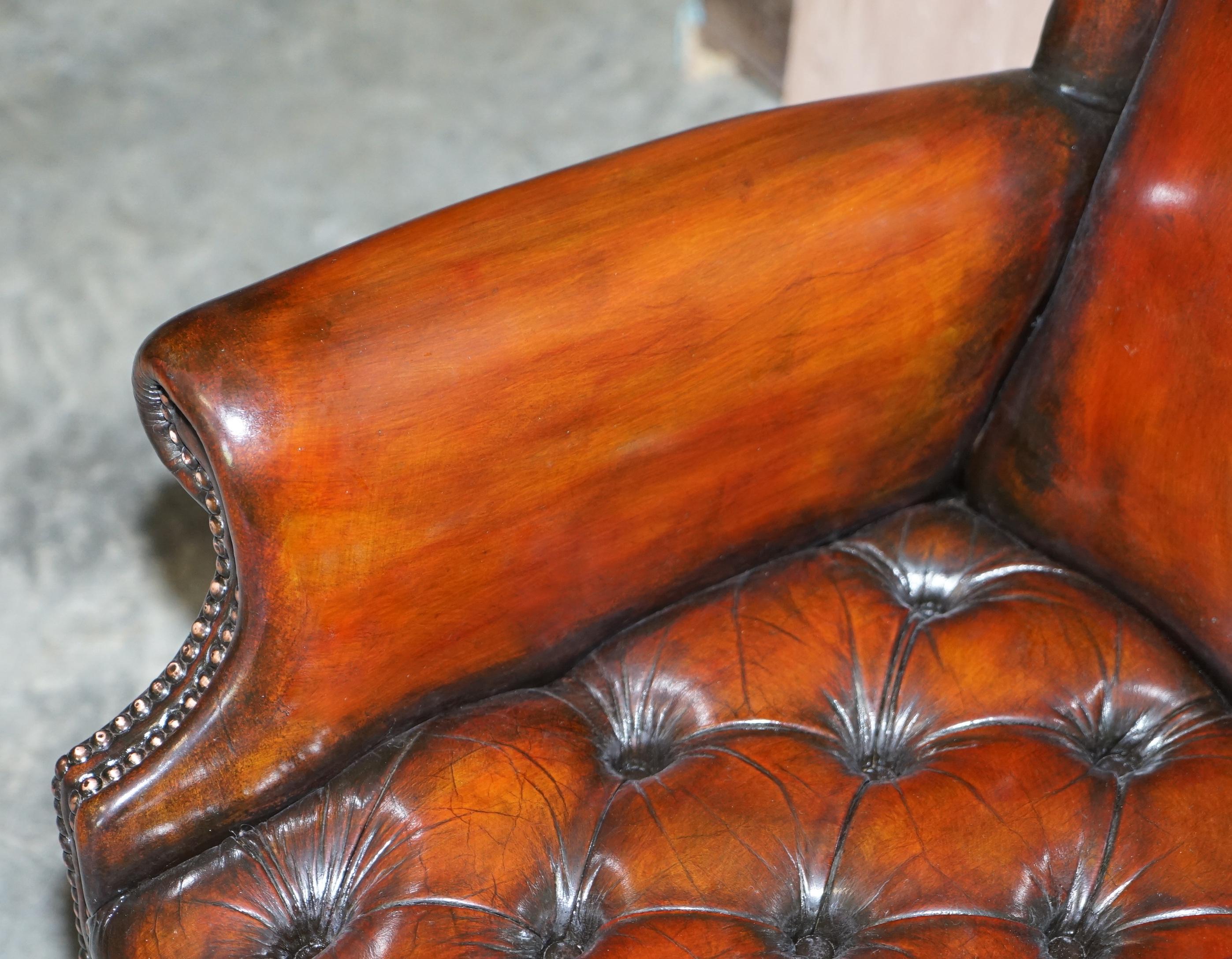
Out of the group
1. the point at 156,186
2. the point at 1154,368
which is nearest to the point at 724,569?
the point at 1154,368

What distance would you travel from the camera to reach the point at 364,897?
0.79 meters

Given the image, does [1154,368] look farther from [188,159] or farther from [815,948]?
[188,159]

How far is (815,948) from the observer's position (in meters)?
0.77

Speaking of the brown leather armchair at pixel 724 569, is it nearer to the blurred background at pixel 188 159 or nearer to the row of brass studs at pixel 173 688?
the row of brass studs at pixel 173 688

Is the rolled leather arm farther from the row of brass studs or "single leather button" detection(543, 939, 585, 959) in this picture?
"single leather button" detection(543, 939, 585, 959)

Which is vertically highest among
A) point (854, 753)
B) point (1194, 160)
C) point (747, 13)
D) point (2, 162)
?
point (747, 13)

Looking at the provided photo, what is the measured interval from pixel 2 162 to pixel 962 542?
1668 millimetres

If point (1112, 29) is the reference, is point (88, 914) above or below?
below

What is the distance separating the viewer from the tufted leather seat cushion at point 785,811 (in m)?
0.77

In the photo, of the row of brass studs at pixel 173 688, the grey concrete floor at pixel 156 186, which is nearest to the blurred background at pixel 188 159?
the grey concrete floor at pixel 156 186

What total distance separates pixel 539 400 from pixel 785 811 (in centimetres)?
29

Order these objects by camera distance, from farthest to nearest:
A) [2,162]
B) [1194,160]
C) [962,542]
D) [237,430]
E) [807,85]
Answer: [2,162], [807,85], [962,542], [1194,160], [237,430]

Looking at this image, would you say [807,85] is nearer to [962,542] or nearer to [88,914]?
[962,542]

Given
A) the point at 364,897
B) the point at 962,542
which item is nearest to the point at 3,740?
the point at 364,897
